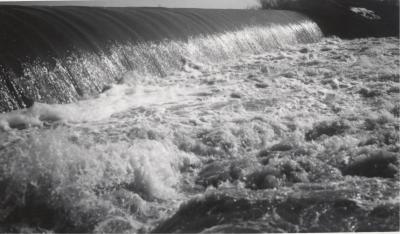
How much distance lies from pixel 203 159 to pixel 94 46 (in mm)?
1582

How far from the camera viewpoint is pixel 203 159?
256 cm

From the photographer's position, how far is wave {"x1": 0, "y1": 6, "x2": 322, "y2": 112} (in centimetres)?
298

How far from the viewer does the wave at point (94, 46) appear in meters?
2.98

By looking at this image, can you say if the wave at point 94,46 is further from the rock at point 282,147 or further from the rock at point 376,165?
the rock at point 376,165

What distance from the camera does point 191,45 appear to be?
4738 millimetres

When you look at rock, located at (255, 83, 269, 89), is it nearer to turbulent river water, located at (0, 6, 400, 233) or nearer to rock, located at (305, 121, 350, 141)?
turbulent river water, located at (0, 6, 400, 233)

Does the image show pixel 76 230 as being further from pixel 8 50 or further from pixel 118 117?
pixel 8 50

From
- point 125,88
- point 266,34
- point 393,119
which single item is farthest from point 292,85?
point 266,34

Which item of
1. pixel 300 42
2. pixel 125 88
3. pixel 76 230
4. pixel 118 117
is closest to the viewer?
pixel 76 230

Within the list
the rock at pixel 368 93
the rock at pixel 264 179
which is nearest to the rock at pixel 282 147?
the rock at pixel 264 179

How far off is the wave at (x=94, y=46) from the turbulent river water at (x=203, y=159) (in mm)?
129

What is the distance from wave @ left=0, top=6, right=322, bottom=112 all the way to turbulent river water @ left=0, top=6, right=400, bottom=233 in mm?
129

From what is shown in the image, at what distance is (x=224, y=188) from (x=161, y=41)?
8.27 feet

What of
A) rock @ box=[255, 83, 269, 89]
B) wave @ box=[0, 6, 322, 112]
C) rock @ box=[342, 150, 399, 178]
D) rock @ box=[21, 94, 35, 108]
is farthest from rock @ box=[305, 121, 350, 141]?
rock @ box=[21, 94, 35, 108]
